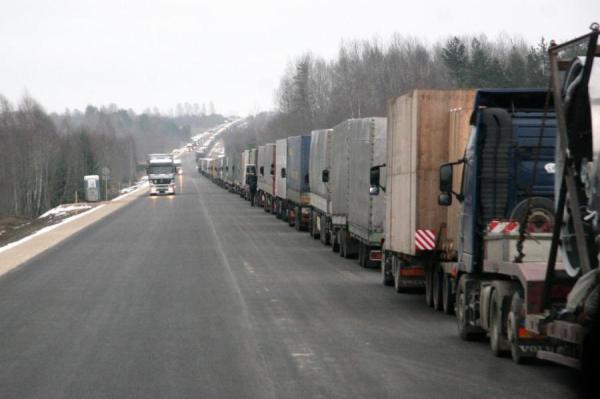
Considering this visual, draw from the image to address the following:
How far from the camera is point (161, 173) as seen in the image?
8181 cm

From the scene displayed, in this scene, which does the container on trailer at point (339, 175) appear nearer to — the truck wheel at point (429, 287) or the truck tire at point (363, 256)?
the truck tire at point (363, 256)

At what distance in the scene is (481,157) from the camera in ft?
46.1

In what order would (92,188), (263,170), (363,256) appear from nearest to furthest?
(363,256) < (263,170) < (92,188)

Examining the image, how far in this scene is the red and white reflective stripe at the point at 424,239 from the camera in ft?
58.2

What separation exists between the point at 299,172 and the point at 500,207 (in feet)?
88.6

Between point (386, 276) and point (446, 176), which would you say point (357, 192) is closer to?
point (386, 276)

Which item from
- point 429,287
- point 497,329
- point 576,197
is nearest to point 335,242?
point 429,287

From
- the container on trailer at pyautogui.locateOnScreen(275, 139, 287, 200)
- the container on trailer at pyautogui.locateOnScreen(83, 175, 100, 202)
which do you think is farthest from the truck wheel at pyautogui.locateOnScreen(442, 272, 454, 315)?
the container on trailer at pyautogui.locateOnScreen(83, 175, 100, 202)

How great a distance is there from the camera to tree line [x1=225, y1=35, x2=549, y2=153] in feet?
303

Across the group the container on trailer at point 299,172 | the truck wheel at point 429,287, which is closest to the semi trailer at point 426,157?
the truck wheel at point 429,287

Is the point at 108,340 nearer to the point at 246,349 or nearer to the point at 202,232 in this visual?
the point at 246,349

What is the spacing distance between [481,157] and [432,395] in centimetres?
466

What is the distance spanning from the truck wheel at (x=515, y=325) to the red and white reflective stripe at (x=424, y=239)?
567 cm

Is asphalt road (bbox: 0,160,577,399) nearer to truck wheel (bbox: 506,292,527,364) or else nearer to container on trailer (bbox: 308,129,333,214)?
truck wheel (bbox: 506,292,527,364)
